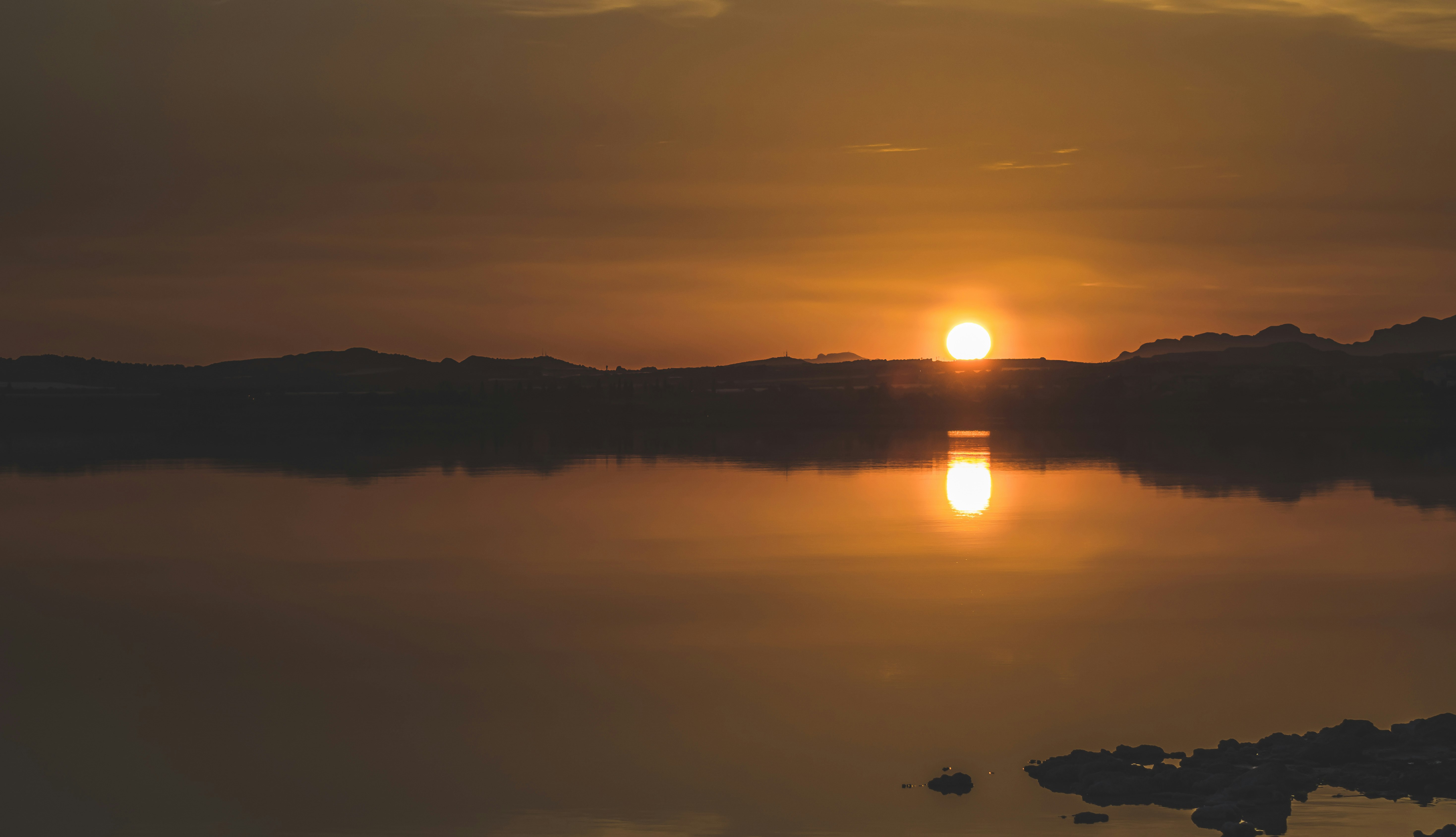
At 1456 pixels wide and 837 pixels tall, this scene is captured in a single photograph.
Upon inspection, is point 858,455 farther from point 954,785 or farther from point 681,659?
point 954,785

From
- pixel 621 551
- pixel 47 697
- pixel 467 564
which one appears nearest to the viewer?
pixel 47 697

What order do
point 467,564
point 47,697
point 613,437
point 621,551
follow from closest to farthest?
point 47,697, point 467,564, point 621,551, point 613,437

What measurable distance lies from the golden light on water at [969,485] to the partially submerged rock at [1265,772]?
721 inches

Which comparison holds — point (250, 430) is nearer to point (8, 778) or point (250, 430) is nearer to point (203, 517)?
point (203, 517)

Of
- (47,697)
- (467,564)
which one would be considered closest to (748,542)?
(467,564)

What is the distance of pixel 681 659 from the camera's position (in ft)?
48.2

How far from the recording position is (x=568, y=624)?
16.8 meters

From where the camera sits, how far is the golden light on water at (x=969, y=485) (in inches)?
1232

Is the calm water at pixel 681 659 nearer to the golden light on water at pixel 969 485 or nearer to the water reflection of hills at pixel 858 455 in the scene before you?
the golden light on water at pixel 969 485

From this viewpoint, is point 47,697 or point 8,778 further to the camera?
point 47,697

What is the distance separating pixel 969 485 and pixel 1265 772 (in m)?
28.0

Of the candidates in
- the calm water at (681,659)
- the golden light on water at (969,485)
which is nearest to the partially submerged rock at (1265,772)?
the calm water at (681,659)

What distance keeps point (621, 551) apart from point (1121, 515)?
1162 cm

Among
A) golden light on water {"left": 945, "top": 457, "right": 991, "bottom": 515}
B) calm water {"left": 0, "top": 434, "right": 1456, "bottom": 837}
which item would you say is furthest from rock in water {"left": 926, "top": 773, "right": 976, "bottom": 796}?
golden light on water {"left": 945, "top": 457, "right": 991, "bottom": 515}
